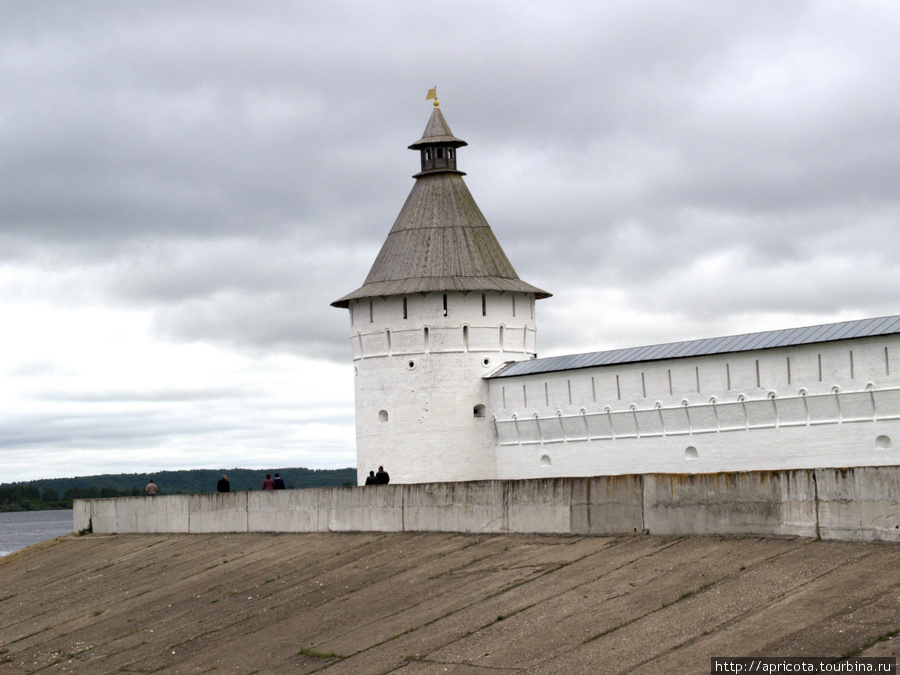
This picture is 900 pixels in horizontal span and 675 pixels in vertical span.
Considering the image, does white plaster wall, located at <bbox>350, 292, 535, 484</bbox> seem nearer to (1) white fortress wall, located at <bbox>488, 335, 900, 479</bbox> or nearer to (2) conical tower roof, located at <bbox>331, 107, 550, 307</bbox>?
(2) conical tower roof, located at <bbox>331, 107, 550, 307</bbox>

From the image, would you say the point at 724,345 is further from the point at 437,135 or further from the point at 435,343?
the point at 437,135

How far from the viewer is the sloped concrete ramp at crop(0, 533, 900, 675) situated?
1077 cm

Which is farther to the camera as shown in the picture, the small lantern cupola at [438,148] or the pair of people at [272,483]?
the small lantern cupola at [438,148]

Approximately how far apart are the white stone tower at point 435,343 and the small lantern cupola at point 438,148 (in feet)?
5.30

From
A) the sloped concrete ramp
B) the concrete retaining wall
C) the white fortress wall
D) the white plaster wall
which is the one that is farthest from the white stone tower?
the sloped concrete ramp

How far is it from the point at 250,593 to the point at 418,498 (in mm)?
3220

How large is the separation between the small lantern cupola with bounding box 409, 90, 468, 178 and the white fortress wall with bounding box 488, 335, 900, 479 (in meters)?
7.45

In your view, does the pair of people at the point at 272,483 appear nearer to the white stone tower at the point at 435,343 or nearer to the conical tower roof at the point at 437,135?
the white stone tower at the point at 435,343

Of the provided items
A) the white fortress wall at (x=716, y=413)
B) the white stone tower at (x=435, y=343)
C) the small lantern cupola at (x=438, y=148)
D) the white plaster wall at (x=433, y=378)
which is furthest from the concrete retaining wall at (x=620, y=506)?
the small lantern cupola at (x=438, y=148)

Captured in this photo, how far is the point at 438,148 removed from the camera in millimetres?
34156

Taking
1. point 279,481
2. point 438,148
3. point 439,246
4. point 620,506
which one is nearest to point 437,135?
point 438,148

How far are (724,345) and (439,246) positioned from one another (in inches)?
390

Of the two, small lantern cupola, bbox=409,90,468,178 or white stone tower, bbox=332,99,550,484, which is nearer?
A: white stone tower, bbox=332,99,550,484

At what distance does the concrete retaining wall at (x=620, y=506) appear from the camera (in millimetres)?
12914
